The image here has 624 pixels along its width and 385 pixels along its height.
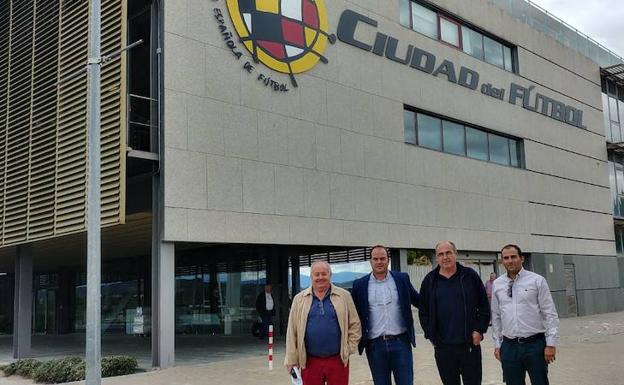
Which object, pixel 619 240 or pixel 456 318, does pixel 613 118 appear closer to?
pixel 619 240

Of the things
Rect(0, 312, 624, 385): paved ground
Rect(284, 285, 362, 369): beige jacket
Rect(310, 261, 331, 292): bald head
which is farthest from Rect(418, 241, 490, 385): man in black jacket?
Rect(0, 312, 624, 385): paved ground

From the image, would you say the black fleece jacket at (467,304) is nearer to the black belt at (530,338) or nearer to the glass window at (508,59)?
the black belt at (530,338)

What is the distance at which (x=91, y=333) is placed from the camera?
28.3ft

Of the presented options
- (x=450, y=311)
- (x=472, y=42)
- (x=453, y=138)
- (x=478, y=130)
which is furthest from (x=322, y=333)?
(x=472, y=42)

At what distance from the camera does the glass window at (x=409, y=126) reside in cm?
1979

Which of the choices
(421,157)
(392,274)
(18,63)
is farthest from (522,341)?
(18,63)

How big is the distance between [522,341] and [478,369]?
51 centimetres

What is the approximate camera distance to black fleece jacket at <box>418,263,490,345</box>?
19.1ft

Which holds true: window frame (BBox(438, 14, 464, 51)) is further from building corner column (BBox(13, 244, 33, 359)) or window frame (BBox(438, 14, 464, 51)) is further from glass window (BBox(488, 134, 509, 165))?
building corner column (BBox(13, 244, 33, 359))

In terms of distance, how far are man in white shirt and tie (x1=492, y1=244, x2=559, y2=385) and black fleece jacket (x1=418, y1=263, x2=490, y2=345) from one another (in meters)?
0.28

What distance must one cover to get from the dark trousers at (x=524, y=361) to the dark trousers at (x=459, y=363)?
0.36 meters

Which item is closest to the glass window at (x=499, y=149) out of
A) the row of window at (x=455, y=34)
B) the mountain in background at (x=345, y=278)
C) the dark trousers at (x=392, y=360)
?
the row of window at (x=455, y=34)

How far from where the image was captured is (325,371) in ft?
18.4

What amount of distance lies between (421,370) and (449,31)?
554 inches
